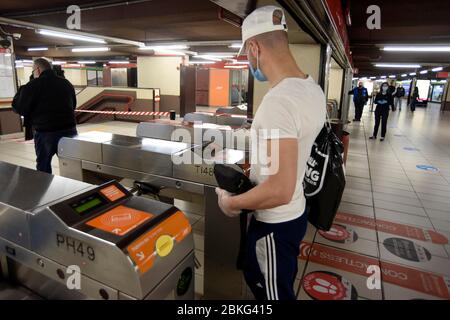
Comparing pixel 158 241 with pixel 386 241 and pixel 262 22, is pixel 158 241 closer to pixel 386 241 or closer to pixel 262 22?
pixel 262 22

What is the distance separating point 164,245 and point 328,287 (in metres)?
1.70

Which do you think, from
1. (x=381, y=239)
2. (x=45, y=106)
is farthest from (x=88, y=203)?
(x=381, y=239)

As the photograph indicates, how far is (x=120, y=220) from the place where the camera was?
3.59ft

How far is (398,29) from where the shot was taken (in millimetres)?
6508

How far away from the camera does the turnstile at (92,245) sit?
943mm

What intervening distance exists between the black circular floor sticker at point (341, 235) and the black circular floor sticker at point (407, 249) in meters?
0.30

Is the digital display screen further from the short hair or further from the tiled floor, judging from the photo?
the short hair

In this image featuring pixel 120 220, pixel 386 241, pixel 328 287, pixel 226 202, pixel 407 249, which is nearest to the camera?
pixel 120 220

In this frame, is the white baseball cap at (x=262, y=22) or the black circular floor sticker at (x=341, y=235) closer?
the white baseball cap at (x=262, y=22)

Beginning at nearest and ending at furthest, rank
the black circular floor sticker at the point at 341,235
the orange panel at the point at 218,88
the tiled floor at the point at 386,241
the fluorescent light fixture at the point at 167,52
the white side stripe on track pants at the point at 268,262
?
the white side stripe on track pants at the point at 268,262
the tiled floor at the point at 386,241
the black circular floor sticker at the point at 341,235
the fluorescent light fixture at the point at 167,52
the orange panel at the point at 218,88

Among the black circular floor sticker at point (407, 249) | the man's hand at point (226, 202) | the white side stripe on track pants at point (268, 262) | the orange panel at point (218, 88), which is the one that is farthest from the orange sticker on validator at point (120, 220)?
the orange panel at point (218, 88)

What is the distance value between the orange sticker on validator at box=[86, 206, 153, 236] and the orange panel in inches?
696

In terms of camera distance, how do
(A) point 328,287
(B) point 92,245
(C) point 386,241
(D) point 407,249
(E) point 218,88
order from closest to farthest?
(B) point 92,245 → (A) point 328,287 → (D) point 407,249 → (C) point 386,241 → (E) point 218,88

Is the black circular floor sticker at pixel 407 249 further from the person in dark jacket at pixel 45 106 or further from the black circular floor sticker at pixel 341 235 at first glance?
the person in dark jacket at pixel 45 106
